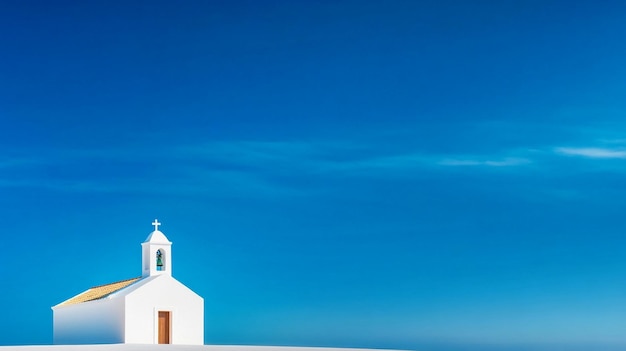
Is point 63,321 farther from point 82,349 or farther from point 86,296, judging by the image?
point 82,349

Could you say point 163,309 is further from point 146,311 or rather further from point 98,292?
point 98,292

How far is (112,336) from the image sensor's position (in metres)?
38.4

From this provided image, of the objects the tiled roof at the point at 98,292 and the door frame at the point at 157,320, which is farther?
the tiled roof at the point at 98,292

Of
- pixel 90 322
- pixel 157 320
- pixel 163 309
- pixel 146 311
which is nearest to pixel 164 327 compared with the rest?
pixel 157 320

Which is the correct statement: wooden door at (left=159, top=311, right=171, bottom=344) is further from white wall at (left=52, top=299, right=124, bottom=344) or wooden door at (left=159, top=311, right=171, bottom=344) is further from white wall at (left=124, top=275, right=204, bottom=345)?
white wall at (left=52, top=299, right=124, bottom=344)

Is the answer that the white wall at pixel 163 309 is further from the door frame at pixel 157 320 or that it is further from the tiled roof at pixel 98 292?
the tiled roof at pixel 98 292

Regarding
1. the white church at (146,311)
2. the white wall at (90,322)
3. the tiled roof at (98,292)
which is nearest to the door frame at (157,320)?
the white church at (146,311)

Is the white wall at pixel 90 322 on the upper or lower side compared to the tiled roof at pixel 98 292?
lower

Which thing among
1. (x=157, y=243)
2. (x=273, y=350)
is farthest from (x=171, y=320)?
(x=273, y=350)

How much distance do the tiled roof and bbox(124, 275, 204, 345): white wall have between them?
1.75m

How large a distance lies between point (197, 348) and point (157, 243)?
1548 cm

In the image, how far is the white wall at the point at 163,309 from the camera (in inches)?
1502

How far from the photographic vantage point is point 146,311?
127 ft

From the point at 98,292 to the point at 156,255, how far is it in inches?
153
